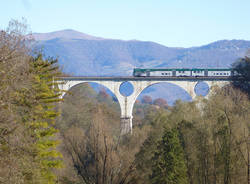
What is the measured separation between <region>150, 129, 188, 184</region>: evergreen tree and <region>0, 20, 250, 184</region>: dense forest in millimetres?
56

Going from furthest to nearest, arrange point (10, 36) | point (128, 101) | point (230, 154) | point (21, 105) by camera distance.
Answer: point (128, 101) → point (230, 154) → point (21, 105) → point (10, 36)

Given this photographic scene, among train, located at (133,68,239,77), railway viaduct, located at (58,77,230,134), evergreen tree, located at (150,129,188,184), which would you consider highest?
train, located at (133,68,239,77)

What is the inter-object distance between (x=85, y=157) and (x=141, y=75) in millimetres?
27712

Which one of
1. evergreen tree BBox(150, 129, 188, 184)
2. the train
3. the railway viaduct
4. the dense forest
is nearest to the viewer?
the dense forest

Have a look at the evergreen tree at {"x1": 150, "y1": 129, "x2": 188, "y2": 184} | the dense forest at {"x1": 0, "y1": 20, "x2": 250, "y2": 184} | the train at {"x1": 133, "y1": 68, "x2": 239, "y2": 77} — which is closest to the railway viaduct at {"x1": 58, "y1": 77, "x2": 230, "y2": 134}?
the train at {"x1": 133, "y1": 68, "x2": 239, "y2": 77}

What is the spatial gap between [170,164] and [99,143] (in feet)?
30.9

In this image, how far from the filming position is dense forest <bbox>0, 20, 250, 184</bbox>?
49.9ft

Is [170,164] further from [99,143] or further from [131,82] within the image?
[131,82]

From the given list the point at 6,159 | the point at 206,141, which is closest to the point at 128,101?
the point at 206,141

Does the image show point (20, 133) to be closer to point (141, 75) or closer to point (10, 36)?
point (10, 36)

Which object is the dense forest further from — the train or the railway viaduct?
the train

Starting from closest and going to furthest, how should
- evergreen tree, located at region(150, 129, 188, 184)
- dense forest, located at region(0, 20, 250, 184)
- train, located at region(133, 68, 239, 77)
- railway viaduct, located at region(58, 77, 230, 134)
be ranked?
1. dense forest, located at region(0, 20, 250, 184)
2. evergreen tree, located at region(150, 129, 188, 184)
3. railway viaduct, located at region(58, 77, 230, 134)
4. train, located at region(133, 68, 239, 77)

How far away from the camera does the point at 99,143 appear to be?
33.5 metres

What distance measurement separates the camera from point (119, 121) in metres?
62.9
